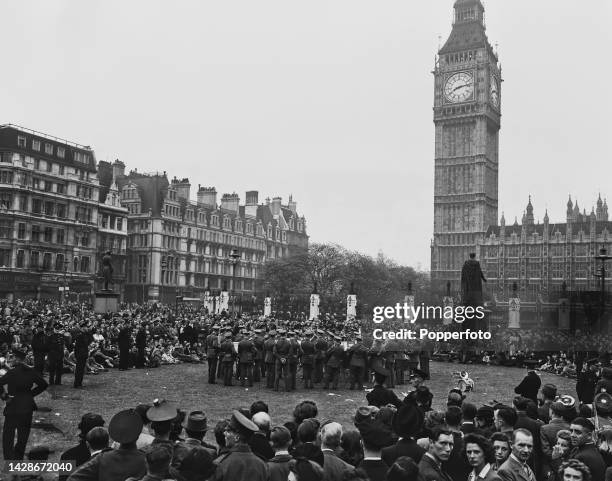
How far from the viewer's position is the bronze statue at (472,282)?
97.2 feet

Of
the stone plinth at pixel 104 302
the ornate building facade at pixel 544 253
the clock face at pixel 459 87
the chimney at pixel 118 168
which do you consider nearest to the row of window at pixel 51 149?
the chimney at pixel 118 168

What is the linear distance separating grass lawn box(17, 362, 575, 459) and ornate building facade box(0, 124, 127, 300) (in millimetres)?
38096

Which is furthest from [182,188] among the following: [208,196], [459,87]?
[459,87]

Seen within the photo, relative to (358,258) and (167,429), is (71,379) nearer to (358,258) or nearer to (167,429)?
(167,429)

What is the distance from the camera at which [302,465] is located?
5.47 meters

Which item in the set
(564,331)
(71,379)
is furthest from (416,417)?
(564,331)

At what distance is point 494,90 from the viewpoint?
11706 centimetres

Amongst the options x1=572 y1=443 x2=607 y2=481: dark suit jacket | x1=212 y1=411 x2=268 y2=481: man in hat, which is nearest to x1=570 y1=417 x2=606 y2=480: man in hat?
x1=572 y1=443 x2=607 y2=481: dark suit jacket

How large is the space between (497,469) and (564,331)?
99.9 feet

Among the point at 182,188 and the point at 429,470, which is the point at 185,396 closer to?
the point at 429,470

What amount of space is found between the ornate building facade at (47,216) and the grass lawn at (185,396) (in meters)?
38.1

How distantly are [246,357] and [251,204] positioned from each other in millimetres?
77583

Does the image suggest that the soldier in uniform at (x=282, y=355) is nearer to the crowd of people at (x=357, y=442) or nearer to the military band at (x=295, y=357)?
the military band at (x=295, y=357)

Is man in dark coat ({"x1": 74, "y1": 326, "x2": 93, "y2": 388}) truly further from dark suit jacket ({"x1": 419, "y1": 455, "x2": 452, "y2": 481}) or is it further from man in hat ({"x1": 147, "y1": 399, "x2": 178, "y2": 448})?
dark suit jacket ({"x1": 419, "y1": 455, "x2": 452, "y2": 481})
